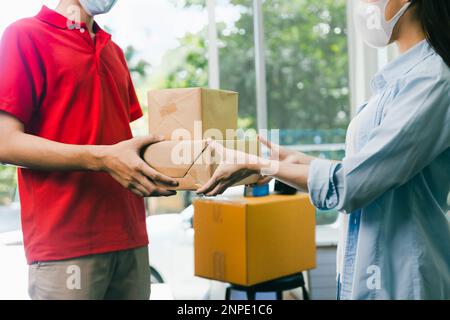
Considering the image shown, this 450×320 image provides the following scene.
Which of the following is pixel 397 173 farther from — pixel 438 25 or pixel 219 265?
pixel 219 265

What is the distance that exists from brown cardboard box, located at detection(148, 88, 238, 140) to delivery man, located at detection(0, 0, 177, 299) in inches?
2.5

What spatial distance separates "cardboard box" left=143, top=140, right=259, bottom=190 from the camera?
1110 mm

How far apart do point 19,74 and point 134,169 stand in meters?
0.34

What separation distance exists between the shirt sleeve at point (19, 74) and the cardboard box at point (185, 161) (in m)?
0.29

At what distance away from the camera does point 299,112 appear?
3408 mm

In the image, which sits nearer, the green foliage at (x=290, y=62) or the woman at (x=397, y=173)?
the woman at (x=397, y=173)

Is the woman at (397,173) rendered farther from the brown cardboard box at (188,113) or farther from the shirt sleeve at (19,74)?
the shirt sleeve at (19,74)

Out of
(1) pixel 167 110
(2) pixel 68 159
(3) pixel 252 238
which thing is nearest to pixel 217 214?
(3) pixel 252 238

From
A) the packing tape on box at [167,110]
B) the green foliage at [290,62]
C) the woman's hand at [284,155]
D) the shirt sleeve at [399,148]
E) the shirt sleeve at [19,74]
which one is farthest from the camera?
the green foliage at [290,62]

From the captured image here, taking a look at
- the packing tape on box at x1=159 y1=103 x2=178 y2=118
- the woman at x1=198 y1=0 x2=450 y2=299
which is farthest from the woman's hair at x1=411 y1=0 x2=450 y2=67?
the packing tape on box at x1=159 y1=103 x2=178 y2=118

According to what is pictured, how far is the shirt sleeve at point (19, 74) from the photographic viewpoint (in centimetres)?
107

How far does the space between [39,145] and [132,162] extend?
0.68ft

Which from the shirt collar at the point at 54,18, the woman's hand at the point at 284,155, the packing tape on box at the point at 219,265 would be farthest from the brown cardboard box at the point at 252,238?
the shirt collar at the point at 54,18
